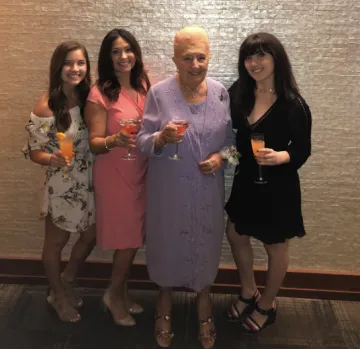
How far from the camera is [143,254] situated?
290 cm

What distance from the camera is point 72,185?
234 cm

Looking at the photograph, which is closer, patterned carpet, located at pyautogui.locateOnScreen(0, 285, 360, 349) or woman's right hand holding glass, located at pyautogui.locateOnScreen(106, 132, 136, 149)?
woman's right hand holding glass, located at pyautogui.locateOnScreen(106, 132, 136, 149)

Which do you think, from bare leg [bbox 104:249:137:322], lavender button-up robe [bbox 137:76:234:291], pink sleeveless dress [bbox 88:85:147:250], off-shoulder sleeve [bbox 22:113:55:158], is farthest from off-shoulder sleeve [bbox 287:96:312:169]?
off-shoulder sleeve [bbox 22:113:55:158]

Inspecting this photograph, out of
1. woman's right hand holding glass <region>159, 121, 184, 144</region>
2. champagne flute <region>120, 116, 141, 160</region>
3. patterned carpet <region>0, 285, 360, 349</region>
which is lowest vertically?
patterned carpet <region>0, 285, 360, 349</region>

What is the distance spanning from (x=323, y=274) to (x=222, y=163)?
120 cm

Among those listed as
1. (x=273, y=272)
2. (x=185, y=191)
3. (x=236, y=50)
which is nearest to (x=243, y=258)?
(x=273, y=272)

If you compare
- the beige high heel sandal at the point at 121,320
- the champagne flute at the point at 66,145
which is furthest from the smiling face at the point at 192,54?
the beige high heel sandal at the point at 121,320

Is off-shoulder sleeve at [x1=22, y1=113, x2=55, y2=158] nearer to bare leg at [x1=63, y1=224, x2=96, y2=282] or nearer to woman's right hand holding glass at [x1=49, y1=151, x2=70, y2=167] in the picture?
woman's right hand holding glass at [x1=49, y1=151, x2=70, y2=167]

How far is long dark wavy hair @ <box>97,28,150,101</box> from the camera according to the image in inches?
86.8

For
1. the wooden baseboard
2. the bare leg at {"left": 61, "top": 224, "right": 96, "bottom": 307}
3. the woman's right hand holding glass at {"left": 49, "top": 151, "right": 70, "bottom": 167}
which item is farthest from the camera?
the wooden baseboard

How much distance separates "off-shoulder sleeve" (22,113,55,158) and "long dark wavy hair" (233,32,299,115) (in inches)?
36.5

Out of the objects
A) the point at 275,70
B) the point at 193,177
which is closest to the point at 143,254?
the point at 193,177

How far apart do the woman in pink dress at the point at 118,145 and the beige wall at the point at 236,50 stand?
0.35 m

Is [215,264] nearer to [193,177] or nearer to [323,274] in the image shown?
[193,177]
